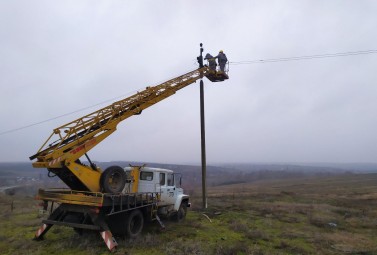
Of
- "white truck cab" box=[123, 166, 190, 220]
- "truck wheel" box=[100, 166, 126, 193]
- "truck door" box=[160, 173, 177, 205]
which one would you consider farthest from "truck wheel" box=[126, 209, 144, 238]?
"truck door" box=[160, 173, 177, 205]

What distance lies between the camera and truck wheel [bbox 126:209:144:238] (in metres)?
11.9

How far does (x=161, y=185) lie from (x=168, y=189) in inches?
21.2

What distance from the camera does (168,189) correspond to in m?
14.9

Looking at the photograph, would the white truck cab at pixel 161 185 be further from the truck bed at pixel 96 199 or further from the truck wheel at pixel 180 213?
the truck bed at pixel 96 199

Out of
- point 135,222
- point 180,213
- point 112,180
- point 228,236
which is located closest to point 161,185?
point 180,213

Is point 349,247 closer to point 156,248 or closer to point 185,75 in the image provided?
point 156,248

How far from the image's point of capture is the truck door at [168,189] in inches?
577

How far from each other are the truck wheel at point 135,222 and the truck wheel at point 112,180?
1.02 meters

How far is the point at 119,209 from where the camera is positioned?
457 inches

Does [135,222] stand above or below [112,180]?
below

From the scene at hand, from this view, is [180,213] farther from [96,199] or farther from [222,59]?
[222,59]

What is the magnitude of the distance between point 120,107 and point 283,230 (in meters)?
8.88

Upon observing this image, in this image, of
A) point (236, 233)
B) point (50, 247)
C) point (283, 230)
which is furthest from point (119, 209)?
point (283, 230)

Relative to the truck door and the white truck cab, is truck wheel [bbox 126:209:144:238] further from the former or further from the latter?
the truck door
